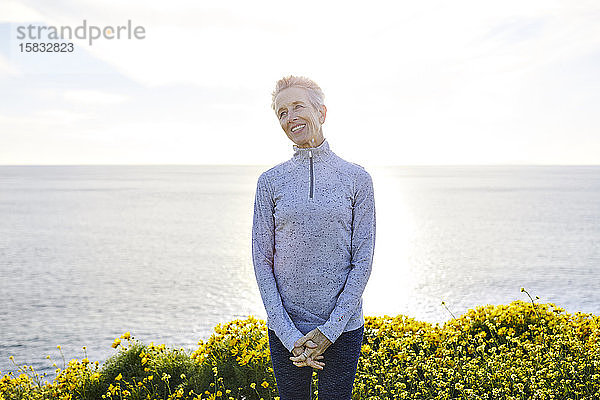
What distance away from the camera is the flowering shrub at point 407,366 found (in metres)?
4.78

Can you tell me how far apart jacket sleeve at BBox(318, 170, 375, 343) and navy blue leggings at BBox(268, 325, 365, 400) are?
0.15 meters

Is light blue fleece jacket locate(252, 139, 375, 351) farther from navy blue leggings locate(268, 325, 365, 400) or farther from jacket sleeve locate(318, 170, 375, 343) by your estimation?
navy blue leggings locate(268, 325, 365, 400)

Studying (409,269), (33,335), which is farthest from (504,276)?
(33,335)

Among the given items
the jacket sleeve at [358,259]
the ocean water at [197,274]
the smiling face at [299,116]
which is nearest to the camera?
the jacket sleeve at [358,259]

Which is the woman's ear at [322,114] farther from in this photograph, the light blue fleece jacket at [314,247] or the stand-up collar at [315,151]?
the light blue fleece jacket at [314,247]

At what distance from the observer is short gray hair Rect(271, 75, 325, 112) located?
2984mm

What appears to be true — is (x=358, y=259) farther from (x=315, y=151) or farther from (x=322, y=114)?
(x=322, y=114)

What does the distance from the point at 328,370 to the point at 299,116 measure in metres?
1.40

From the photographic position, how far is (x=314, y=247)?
291 centimetres

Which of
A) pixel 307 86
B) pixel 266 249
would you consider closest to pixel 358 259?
pixel 266 249

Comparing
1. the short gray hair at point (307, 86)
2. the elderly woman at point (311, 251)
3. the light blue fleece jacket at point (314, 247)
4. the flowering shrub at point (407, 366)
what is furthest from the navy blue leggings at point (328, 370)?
the flowering shrub at point (407, 366)

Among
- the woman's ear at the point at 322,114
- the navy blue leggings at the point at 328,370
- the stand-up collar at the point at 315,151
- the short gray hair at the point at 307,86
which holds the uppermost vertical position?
the short gray hair at the point at 307,86

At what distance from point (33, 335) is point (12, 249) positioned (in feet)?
56.9

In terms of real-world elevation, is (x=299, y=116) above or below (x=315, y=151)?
above
